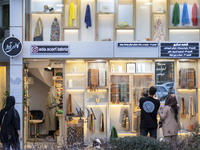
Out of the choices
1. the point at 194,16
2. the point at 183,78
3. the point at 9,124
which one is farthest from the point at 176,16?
the point at 9,124

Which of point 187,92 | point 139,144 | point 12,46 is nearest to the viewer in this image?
point 139,144

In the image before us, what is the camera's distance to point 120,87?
12.4 meters

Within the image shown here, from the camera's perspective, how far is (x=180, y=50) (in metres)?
12.2

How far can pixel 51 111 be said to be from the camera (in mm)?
14188

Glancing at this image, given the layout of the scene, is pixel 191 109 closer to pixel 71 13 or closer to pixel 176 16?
pixel 176 16

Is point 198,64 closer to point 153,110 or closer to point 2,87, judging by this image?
point 153,110

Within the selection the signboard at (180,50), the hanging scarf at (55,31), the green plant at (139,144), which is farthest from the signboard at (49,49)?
the green plant at (139,144)

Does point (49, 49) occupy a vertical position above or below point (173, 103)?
above

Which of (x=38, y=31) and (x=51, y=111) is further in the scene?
(x=51, y=111)

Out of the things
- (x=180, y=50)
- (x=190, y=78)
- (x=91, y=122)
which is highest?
(x=180, y=50)

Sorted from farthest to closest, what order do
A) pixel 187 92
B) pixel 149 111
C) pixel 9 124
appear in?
pixel 187 92
pixel 149 111
pixel 9 124

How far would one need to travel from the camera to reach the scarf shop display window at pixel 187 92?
40.8 ft

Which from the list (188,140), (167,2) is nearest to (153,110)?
(188,140)

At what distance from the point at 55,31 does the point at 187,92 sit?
4509 mm
